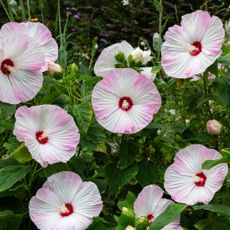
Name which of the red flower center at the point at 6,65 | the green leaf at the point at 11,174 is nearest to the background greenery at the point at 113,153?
the green leaf at the point at 11,174

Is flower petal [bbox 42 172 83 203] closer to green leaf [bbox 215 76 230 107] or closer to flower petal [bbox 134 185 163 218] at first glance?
flower petal [bbox 134 185 163 218]

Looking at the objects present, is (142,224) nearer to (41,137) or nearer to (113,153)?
(41,137)

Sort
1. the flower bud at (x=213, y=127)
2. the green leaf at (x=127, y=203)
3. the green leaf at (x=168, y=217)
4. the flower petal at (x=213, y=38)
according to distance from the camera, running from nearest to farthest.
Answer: the green leaf at (x=168, y=217), the green leaf at (x=127, y=203), the flower petal at (x=213, y=38), the flower bud at (x=213, y=127)

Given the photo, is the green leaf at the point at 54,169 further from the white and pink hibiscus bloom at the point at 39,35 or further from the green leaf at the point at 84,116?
the white and pink hibiscus bloom at the point at 39,35

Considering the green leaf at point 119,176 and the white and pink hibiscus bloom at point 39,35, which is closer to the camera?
the white and pink hibiscus bloom at point 39,35

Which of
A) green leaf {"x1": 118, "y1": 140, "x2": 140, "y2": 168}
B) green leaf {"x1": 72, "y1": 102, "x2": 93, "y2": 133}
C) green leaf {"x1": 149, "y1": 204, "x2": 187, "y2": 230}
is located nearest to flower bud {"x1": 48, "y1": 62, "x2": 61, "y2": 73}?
green leaf {"x1": 72, "y1": 102, "x2": 93, "y2": 133}

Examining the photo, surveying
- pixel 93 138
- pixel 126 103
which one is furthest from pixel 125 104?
pixel 93 138

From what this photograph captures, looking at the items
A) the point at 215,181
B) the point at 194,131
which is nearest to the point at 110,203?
the point at 194,131
